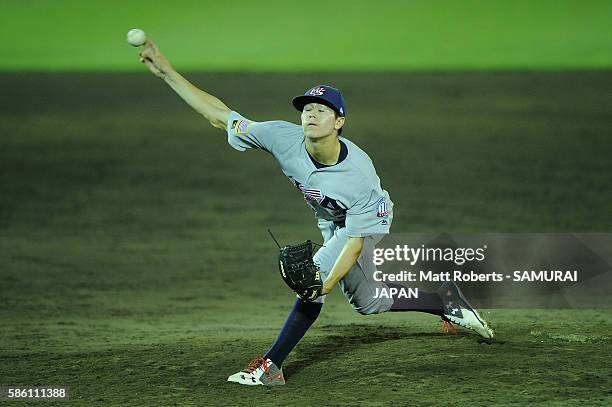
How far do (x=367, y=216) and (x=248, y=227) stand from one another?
17.5ft

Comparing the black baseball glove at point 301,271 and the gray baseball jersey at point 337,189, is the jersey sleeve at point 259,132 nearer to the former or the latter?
the gray baseball jersey at point 337,189

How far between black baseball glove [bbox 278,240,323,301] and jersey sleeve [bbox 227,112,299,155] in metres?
0.62

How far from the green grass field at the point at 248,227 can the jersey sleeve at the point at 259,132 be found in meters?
1.41

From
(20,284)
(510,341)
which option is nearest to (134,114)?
(20,284)

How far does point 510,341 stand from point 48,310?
154 inches

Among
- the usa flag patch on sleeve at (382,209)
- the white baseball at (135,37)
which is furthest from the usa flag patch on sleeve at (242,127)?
the usa flag patch on sleeve at (382,209)

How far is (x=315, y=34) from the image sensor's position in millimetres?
26344

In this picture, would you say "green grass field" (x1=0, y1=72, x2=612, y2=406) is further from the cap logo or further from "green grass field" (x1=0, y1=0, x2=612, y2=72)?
"green grass field" (x1=0, y1=0, x2=612, y2=72)

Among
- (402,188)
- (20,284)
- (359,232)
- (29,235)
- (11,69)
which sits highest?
(11,69)

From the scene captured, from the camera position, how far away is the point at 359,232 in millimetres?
5395

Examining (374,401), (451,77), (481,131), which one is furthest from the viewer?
(451,77)

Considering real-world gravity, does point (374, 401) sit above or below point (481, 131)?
below

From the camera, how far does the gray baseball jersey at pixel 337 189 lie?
213 inches

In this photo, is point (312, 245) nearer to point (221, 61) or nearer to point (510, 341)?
point (510, 341)
